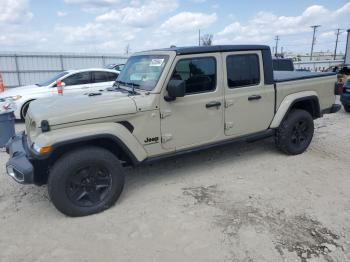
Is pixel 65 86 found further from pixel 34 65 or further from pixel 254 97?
pixel 34 65

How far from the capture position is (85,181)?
377 cm

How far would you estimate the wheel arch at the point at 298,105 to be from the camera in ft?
17.4

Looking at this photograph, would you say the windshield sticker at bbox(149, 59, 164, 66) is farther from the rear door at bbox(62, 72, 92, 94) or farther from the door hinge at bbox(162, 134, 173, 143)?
the rear door at bbox(62, 72, 92, 94)

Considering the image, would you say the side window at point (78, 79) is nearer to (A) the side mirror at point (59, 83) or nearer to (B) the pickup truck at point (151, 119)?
(A) the side mirror at point (59, 83)

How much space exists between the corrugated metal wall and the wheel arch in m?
18.4

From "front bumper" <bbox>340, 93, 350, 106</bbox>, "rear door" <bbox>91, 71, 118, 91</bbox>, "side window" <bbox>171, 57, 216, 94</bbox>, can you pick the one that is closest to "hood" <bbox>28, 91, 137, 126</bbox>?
"side window" <bbox>171, 57, 216, 94</bbox>

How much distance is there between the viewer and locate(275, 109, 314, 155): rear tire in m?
5.44

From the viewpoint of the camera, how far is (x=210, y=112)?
4559mm

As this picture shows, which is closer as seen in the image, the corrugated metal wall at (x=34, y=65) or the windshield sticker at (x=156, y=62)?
the windshield sticker at (x=156, y=62)

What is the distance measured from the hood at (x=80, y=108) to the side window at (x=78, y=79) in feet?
17.5

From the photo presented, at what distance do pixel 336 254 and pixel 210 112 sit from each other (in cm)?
234

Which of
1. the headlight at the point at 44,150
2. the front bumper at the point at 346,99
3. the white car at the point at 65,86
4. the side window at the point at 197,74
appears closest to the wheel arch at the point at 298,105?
the side window at the point at 197,74

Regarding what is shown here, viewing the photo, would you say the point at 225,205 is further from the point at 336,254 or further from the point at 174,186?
the point at 336,254

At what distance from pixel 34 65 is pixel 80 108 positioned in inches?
740
